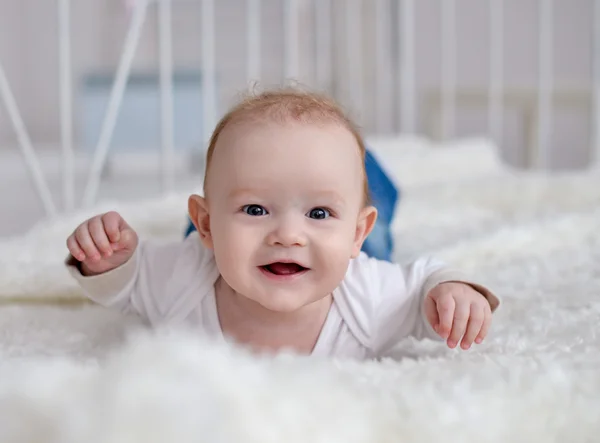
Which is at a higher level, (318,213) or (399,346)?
(318,213)

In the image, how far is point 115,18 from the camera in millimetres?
3369

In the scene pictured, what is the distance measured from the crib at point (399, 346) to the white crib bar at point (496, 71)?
0.10 ft

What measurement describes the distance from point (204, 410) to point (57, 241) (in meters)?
0.61

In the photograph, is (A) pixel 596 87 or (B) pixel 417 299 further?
(A) pixel 596 87

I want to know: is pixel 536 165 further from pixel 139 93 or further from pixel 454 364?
pixel 454 364

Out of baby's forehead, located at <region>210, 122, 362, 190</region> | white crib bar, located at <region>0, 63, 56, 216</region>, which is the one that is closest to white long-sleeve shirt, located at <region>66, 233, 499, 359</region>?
baby's forehead, located at <region>210, 122, 362, 190</region>

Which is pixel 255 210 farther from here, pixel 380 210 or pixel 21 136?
pixel 21 136

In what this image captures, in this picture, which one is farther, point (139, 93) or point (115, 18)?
point (115, 18)

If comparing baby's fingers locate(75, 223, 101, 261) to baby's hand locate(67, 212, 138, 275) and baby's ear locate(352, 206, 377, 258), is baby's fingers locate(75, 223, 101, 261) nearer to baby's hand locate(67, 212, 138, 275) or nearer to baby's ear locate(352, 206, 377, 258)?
baby's hand locate(67, 212, 138, 275)

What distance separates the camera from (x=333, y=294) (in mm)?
619

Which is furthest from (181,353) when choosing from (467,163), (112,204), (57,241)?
(467,163)

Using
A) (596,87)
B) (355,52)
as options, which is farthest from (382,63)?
(596,87)

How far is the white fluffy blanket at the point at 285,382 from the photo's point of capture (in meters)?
0.29

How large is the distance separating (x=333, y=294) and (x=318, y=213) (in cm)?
10
